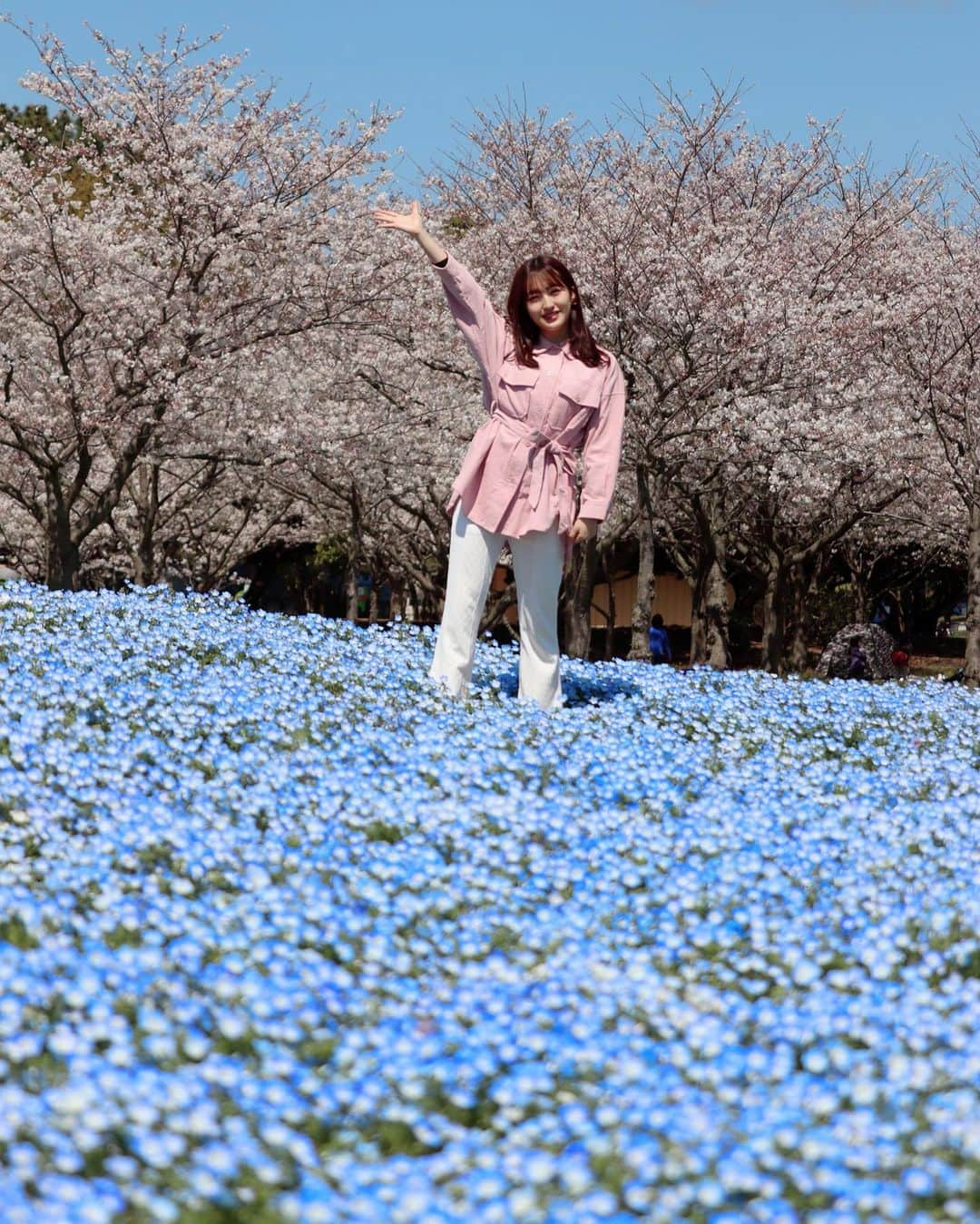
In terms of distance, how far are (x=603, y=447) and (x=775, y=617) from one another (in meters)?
17.3

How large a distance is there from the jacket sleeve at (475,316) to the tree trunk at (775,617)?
1670 centimetres

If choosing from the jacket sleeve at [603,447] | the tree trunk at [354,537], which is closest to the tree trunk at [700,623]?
the tree trunk at [354,537]

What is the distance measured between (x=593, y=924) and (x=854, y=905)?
2.69ft

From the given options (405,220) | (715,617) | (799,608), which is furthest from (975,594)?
(405,220)

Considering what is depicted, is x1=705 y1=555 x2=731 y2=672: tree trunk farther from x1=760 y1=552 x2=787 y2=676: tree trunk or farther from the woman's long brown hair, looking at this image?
the woman's long brown hair

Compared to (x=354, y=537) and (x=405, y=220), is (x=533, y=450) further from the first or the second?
(x=354, y=537)

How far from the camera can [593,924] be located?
3795mm

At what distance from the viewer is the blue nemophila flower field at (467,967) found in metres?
2.55

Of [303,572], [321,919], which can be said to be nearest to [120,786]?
[321,919]

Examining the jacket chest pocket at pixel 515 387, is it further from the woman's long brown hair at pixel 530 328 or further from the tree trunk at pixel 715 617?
the tree trunk at pixel 715 617

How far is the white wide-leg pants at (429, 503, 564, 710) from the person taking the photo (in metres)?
6.79

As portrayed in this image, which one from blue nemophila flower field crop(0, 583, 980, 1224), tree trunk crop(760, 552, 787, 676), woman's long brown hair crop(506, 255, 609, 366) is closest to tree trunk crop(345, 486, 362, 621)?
tree trunk crop(760, 552, 787, 676)

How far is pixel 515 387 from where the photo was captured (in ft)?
22.1

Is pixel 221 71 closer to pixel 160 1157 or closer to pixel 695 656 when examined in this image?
pixel 695 656
